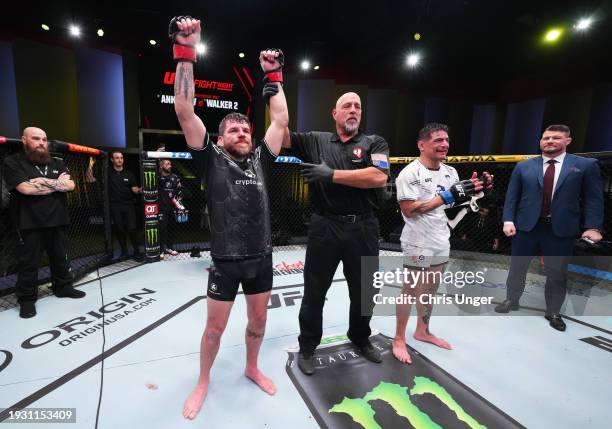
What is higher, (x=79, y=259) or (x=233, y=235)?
(x=233, y=235)

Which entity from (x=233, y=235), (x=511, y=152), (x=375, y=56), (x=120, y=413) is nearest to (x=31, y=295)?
(x=120, y=413)

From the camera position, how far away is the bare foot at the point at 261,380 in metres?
1.82

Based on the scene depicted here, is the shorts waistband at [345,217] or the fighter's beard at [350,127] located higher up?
the fighter's beard at [350,127]

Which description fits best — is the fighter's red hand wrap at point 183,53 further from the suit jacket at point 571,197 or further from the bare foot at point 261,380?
the suit jacket at point 571,197

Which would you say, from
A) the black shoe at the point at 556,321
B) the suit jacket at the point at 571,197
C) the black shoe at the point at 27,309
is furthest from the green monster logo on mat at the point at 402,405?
the black shoe at the point at 27,309

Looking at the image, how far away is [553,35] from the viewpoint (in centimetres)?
626

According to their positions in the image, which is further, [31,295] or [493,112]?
[493,112]

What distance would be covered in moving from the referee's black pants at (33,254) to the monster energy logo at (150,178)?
1.43 meters

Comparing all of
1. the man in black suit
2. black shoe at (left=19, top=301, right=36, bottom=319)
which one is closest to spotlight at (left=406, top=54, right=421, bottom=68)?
the man in black suit

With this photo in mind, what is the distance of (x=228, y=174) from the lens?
1.62 meters

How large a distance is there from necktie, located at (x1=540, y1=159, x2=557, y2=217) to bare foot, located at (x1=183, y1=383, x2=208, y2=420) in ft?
10.3

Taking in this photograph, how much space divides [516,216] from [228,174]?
2853 mm

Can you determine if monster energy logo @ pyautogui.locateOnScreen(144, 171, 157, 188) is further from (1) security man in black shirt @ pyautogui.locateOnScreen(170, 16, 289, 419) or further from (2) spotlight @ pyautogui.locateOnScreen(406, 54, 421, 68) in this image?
(2) spotlight @ pyautogui.locateOnScreen(406, 54, 421, 68)

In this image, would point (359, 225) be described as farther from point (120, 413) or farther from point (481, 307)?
point (481, 307)
